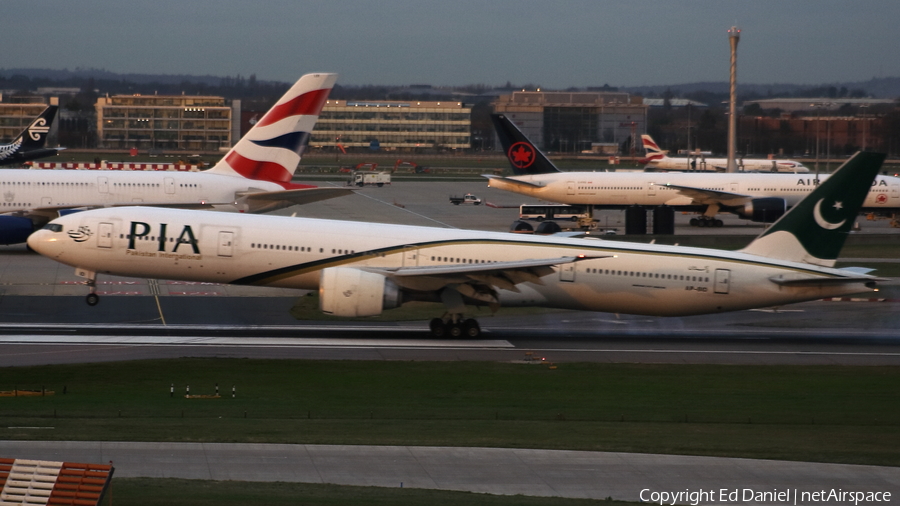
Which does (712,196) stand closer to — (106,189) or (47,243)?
(106,189)

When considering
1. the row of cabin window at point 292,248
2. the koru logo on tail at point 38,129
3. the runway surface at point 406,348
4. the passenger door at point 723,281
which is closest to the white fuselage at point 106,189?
the runway surface at point 406,348

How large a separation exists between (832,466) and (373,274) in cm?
1840

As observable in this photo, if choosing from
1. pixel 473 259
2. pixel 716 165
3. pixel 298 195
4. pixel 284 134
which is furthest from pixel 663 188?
pixel 716 165

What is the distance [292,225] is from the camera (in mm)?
36344

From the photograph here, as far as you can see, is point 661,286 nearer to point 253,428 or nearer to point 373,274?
point 373,274

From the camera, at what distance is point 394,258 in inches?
1417

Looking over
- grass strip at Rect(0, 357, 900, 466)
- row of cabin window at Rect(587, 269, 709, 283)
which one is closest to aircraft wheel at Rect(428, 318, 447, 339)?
grass strip at Rect(0, 357, 900, 466)

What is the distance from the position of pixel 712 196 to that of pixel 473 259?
4935 centimetres

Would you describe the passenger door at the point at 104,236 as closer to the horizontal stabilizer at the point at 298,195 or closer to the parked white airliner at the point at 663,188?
the horizontal stabilizer at the point at 298,195

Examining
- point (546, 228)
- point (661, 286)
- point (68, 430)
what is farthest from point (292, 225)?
point (546, 228)

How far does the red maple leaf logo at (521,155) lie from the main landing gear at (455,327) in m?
46.2

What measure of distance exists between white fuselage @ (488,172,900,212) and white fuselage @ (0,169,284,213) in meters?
32.2

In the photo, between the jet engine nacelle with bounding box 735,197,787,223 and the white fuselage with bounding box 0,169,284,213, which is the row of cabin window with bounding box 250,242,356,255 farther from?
the jet engine nacelle with bounding box 735,197,787,223

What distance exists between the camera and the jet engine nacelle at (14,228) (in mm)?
50938
